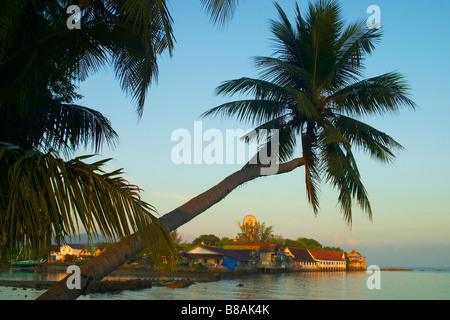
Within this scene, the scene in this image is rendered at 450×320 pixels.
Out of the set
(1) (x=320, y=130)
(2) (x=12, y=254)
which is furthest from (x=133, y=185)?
(1) (x=320, y=130)

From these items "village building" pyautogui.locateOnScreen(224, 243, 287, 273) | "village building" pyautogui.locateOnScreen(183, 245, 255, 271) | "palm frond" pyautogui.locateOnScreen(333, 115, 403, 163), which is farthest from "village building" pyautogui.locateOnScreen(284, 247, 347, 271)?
"palm frond" pyautogui.locateOnScreen(333, 115, 403, 163)

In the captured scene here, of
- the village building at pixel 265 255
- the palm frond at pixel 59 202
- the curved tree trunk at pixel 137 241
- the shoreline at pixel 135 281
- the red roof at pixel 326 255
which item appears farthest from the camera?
the red roof at pixel 326 255

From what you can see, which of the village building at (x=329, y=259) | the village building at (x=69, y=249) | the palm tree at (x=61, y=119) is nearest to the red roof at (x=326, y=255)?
the village building at (x=329, y=259)

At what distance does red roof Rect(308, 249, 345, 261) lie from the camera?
73931 millimetres

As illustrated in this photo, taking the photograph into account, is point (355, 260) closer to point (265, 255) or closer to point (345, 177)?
point (265, 255)

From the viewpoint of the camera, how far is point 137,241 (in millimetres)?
2867

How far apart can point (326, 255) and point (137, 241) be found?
7810cm

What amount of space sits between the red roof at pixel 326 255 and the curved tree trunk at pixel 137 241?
227 ft

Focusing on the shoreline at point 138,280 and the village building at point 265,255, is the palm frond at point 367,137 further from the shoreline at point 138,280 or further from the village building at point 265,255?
the village building at point 265,255

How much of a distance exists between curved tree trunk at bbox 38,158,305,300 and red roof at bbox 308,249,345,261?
69238 mm

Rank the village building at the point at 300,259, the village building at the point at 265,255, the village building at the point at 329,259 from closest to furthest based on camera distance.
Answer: the village building at the point at 265,255, the village building at the point at 300,259, the village building at the point at 329,259

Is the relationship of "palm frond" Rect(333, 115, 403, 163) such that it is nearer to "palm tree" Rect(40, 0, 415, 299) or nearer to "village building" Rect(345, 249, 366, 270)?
"palm tree" Rect(40, 0, 415, 299)

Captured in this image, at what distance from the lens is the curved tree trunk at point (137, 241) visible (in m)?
3.39
